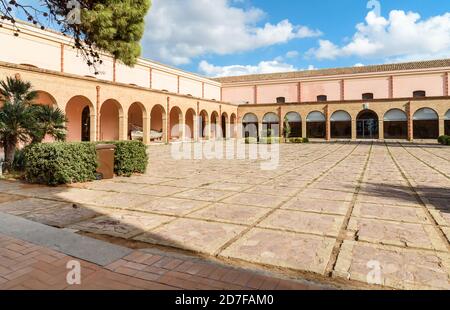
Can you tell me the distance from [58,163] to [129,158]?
2253mm

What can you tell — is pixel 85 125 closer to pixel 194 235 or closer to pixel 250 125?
pixel 250 125

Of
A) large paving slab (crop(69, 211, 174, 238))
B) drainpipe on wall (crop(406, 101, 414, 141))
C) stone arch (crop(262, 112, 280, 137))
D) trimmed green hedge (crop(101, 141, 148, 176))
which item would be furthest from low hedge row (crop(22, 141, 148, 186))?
drainpipe on wall (crop(406, 101, 414, 141))

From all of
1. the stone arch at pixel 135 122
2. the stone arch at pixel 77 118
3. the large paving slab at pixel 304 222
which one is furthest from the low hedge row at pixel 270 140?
the large paving slab at pixel 304 222

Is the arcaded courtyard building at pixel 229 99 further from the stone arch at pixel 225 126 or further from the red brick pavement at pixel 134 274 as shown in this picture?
the red brick pavement at pixel 134 274

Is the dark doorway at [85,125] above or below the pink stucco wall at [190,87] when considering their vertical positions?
below

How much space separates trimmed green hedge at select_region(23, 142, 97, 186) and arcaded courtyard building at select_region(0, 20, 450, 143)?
9.70m

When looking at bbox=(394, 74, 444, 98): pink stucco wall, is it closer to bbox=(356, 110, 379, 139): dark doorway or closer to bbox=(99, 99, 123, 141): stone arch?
bbox=(356, 110, 379, 139): dark doorway

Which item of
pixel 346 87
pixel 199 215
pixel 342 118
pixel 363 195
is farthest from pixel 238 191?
pixel 346 87

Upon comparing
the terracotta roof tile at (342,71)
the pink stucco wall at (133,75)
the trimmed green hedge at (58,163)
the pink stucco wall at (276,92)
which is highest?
the terracotta roof tile at (342,71)

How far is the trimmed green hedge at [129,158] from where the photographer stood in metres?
9.46

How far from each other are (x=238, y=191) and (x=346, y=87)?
123 ft

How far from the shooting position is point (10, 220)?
15.6 feet

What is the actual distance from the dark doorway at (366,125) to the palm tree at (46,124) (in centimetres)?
3312
